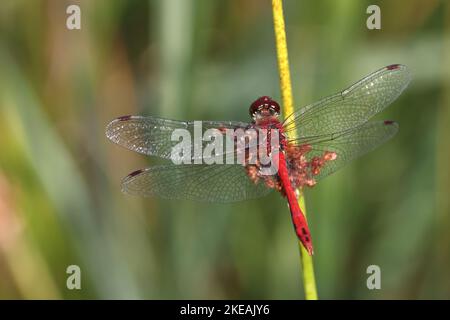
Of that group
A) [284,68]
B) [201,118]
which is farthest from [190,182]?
[201,118]

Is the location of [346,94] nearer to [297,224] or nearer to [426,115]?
[297,224]

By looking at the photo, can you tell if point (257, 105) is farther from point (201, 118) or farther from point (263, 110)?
point (201, 118)

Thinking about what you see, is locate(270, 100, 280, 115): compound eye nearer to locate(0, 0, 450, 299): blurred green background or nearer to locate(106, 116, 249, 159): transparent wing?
locate(106, 116, 249, 159): transparent wing

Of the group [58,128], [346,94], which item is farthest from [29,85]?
[346,94]

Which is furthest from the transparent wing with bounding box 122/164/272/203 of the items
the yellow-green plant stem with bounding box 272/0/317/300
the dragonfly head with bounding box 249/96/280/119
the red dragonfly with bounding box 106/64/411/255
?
the yellow-green plant stem with bounding box 272/0/317/300

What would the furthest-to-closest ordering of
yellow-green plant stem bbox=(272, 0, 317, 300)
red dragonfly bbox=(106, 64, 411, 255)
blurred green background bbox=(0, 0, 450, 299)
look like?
blurred green background bbox=(0, 0, 450, 299) < red dragonfly bbox=(106, 64, 411, 255) < yellow-green plant stem bbox=(272, 0, 317, 300)
